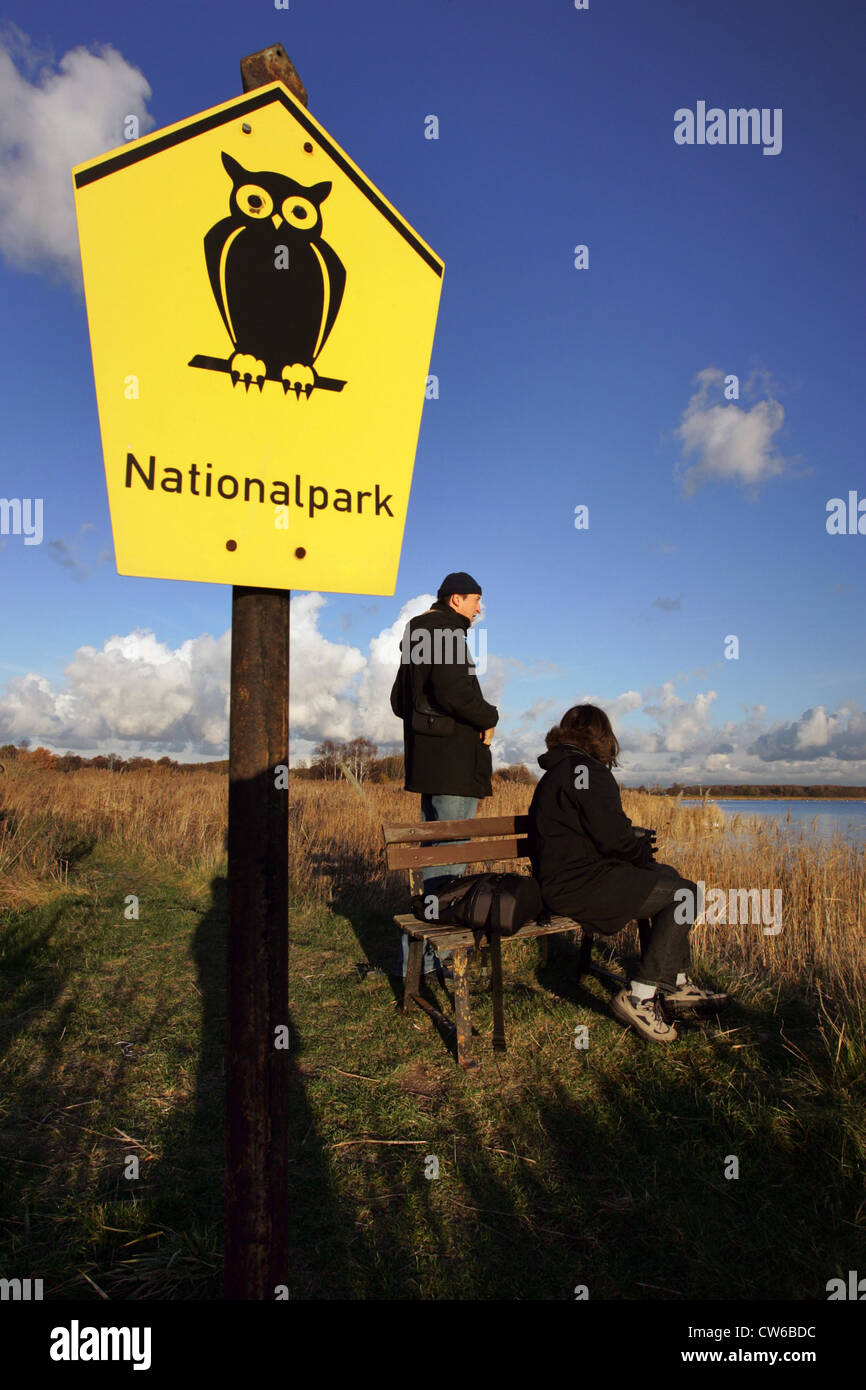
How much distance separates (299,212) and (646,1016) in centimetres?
365

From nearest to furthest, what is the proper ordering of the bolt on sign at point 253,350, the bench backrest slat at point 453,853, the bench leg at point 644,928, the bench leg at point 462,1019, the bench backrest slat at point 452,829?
the bolt on sign at point 253,350 → the bench leg at point 462,1019 → the bench leg at point 644,928 → the bench backrest slat at point 453,853 → the bench backrest slat at point 452,829

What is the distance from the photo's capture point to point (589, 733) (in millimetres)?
3951

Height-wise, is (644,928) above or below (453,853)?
below

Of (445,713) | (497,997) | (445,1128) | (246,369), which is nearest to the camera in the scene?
(246,369)

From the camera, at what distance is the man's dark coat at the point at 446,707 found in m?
4.29

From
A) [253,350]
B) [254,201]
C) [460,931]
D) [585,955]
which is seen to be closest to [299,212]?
[254,201]

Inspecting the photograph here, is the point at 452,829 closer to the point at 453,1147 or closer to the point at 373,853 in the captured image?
the point at 453,1147

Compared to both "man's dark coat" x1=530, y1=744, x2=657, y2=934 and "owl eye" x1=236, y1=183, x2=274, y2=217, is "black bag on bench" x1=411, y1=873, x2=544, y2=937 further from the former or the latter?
"owl eye" x1=236, y1=183, x2=274, y2=217

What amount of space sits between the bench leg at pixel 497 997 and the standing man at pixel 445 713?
69 centimetres

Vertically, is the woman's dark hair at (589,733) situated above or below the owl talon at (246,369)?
below

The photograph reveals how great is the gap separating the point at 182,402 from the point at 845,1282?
9.31 ft

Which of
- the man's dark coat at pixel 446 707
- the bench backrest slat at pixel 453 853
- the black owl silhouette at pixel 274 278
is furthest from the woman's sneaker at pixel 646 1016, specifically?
the black owl silhouette at pixel 274 278

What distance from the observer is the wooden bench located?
3615 millimetres

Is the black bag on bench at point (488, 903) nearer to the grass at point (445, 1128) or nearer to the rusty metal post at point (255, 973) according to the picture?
the grass at point (445, 1128)
